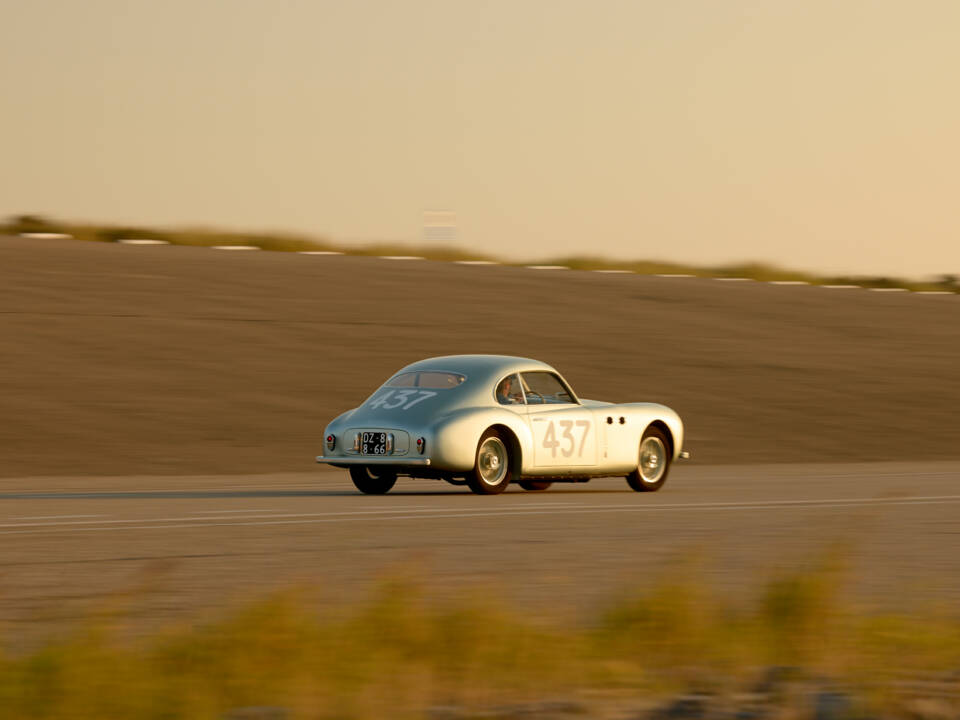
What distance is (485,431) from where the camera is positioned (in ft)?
56.2

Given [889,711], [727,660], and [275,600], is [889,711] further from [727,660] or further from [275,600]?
[275,600]

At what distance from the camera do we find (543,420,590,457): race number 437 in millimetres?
17672

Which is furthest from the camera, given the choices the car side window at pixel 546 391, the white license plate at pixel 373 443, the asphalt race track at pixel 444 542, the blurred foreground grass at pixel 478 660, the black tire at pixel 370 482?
the black tire at pixel 370 482

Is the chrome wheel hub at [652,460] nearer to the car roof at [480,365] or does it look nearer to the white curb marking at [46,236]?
the car roof at [480,365]

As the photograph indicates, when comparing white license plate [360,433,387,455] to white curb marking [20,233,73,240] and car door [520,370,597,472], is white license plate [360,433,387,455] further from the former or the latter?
white curb marking [20,233,73,240]

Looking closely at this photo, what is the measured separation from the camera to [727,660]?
6523 mm

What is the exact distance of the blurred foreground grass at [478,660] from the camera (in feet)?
18.4

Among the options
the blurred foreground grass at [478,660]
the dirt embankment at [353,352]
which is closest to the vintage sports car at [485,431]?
the dirt embankment at [353,352]

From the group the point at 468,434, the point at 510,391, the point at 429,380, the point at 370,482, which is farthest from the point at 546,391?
the point at 370,482

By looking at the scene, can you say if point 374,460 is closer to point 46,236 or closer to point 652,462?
point 652,462

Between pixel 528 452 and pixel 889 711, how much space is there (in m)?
11.7

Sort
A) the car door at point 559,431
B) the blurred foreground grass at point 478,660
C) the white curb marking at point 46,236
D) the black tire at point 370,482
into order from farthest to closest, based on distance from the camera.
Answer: the white curb marking at point 46,236 < the black tire at point 370,482 < the car door at point 559,431 < the blurred foreground grass at point 478,660

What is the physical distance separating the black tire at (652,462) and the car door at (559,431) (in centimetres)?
102

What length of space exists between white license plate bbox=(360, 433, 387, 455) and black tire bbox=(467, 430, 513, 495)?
3.23 ft
